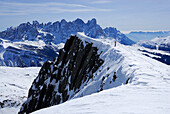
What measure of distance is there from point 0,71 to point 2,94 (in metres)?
90.7

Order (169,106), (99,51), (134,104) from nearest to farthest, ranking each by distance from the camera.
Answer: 1. (169,106)
2. (134,104)
3. (99,51)

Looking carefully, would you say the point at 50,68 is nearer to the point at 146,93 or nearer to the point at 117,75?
the point at 117,75

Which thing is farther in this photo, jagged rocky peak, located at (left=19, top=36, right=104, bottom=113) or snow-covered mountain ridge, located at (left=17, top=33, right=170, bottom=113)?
jagged rocky peak, located at (left=19, top=36, right=104, bottom=113)

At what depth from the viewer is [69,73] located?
48.9 m

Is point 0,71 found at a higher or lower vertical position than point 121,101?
lower

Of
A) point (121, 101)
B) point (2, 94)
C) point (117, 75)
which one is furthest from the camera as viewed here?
point (2, 94)

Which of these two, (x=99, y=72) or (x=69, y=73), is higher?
(x=99, y=72)

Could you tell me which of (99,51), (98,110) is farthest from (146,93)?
(99,51)

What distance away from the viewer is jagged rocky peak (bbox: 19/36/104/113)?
41.3m

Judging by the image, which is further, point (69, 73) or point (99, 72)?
point (69, 73)

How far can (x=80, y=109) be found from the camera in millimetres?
10703

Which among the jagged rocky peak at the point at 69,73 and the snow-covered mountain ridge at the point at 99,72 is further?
the jagged rocky peak at the point at 69,73

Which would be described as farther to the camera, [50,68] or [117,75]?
[50,68]

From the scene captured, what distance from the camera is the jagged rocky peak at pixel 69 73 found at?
135ft
